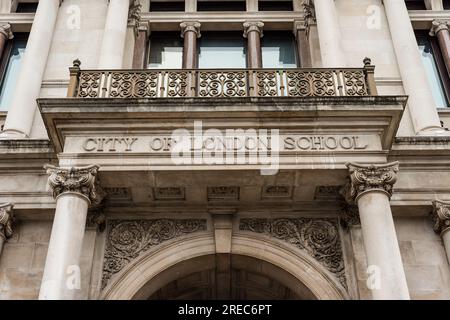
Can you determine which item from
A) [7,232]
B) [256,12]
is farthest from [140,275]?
[256,12]

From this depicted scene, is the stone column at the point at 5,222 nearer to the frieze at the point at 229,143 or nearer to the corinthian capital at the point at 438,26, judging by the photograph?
the frieze at the point at 229,143

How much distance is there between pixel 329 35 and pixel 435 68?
11.4 ft

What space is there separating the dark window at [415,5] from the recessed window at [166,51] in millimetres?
6997

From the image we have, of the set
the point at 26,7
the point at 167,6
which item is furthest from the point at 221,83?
the point at 26,7

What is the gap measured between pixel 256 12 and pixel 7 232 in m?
9.36

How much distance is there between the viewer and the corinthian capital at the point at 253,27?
16000 mm

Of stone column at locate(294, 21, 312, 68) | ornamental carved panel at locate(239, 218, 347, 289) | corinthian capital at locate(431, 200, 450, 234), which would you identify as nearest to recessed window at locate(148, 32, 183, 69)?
stone column at locate(294, 21, 312, 68)

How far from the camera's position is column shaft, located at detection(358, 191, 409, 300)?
9.25m

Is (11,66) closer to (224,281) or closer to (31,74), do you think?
(31,74)

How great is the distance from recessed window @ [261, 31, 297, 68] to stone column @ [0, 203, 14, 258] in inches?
307

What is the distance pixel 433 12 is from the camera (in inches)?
634

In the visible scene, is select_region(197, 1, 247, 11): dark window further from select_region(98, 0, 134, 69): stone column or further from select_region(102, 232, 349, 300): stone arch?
select_region(102, 232, 349, 300): stone arch

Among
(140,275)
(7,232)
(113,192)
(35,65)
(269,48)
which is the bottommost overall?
(140,275)
